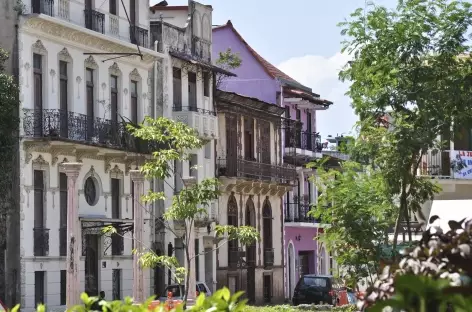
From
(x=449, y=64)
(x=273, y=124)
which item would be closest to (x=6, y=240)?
(x=449, y=64)

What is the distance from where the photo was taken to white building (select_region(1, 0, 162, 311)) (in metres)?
40.8

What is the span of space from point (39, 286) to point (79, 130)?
4860mm

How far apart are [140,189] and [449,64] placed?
11.5 metres

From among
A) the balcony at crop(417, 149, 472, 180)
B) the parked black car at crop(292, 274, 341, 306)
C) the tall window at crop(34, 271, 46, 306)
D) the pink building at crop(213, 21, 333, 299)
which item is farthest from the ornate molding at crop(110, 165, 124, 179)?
the pink building at crop(213, 21, 333, 299)

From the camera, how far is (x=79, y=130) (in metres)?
42.9

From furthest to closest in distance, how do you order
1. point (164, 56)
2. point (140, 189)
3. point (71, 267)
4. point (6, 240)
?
1. point (164, 56)
2. point (6, 240)
3. point (140, 189)
4. point (71, 267)

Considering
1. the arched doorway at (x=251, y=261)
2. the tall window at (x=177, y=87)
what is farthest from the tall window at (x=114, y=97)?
the arched doorway at (x=251, y=261)

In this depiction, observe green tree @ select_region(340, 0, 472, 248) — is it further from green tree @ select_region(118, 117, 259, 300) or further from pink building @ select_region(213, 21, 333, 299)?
pink building @ select_region(213, 21, 333, 299)

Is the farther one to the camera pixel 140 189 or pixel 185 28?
pixel 185 28

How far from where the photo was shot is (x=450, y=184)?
41438 millimetres

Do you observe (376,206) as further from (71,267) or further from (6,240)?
(6,240)

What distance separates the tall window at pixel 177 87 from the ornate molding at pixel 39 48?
33.9 feet

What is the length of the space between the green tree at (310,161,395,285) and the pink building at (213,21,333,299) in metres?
33.8

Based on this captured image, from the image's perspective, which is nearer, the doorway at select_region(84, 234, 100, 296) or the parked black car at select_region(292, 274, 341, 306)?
the doorway at select_region(84, 234, 100, 296)
